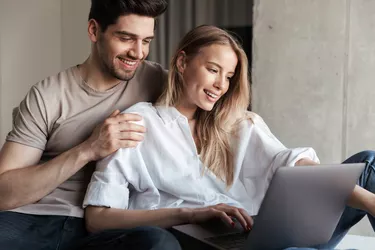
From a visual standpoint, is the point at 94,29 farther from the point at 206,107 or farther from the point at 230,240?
the point at 230,240

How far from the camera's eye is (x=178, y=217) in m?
1.51

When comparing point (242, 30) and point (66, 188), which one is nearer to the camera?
point (66, 188)

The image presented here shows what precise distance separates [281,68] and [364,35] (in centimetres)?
42

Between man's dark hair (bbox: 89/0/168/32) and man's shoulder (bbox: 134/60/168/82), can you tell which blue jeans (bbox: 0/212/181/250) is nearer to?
man's shoulder (bbox: 134/60/168/82)

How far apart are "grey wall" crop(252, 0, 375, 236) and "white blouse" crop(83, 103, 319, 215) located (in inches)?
34.8

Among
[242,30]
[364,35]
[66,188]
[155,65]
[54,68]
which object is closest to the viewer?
[66,188]

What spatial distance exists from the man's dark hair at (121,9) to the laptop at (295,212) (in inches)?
28.9

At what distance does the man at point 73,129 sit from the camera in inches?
64.8

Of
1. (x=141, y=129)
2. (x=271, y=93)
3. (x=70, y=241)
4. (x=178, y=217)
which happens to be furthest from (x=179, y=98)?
(x=271, y=93)

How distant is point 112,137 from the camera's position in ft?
5.31

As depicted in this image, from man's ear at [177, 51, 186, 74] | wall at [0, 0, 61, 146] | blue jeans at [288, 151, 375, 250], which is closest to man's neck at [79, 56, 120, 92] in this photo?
man's ear at [177, 51, 186, 74]

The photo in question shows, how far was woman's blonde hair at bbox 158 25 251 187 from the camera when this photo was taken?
1773mm

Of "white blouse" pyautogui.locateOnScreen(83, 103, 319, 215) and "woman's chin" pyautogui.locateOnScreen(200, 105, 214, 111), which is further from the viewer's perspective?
"woman's chin" pyautogui.locateOnScreen(200, 105, 214, 111)

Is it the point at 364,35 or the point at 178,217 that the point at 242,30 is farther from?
the point at 178,217
